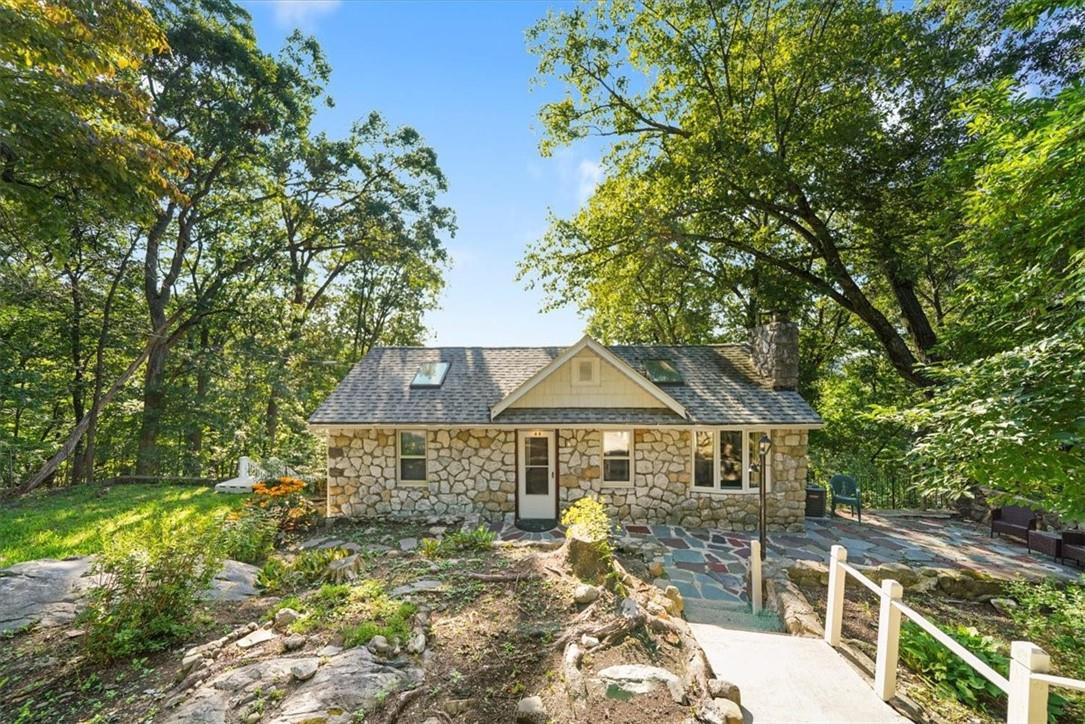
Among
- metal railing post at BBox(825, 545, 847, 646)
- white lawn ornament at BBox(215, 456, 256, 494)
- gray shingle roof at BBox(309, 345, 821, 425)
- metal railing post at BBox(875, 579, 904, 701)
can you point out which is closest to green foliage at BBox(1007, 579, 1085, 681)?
metal railing post at BBox(825, 545, 847, 646)

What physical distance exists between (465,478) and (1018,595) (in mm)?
9682

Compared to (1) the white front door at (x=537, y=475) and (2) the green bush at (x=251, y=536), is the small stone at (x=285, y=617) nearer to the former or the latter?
(2) the green bush at (x=251, y=536)

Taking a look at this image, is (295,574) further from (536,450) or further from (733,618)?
(733,618)

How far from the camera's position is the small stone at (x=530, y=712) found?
2.95 meters

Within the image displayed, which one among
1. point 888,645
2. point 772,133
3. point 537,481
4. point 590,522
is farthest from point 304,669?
point 772,133

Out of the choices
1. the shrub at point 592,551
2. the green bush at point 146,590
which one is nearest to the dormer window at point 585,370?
the shrub at point 592,551

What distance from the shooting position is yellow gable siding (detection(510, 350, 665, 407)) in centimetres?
1045

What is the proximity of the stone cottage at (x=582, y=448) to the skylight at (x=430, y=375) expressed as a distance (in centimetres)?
76

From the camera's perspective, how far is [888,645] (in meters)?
3.60

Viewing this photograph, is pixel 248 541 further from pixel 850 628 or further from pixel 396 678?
pixel 850 628

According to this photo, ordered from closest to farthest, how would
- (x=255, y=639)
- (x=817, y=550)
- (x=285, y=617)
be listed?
(x=255, y=639) < (x=285, y=617) < (x=817, y=550)

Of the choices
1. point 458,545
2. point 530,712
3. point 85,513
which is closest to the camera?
point 530,712

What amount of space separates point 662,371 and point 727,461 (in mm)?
2833

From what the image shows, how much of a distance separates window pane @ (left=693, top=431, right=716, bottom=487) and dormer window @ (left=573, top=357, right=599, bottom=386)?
9.58 ft
